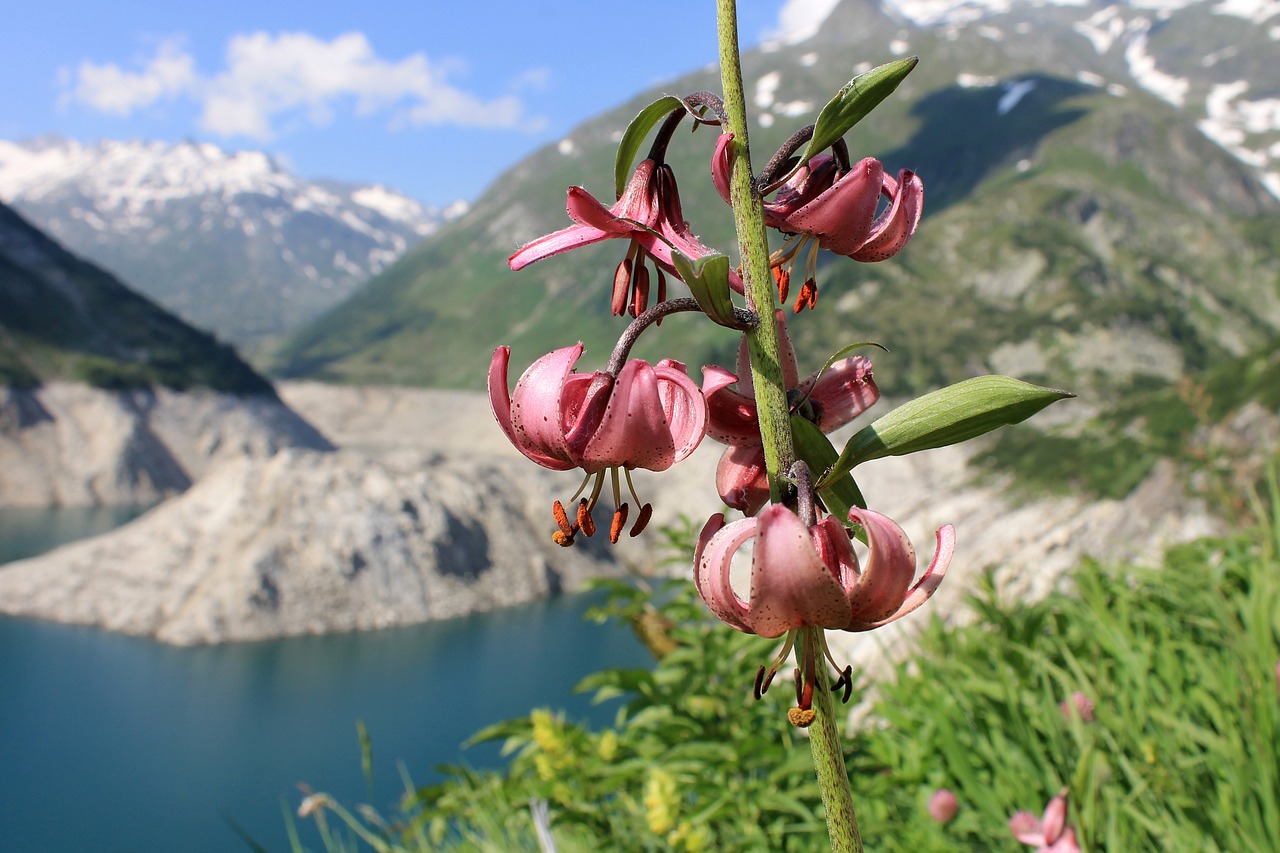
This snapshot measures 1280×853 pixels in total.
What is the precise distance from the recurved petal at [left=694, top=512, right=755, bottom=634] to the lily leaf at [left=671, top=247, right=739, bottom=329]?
19cm

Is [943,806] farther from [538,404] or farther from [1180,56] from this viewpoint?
[1180,56]

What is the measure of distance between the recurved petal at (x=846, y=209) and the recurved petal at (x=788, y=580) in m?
0.38

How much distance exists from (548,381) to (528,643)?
21.4 metres

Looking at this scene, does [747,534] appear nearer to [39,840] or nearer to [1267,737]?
[1267,737]

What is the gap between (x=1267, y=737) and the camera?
194 cm

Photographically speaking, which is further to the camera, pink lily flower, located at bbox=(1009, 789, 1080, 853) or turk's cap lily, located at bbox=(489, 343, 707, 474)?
pink lily flower, located at bbox=(1009, 789, 1080, 853)

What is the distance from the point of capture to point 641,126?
979mm

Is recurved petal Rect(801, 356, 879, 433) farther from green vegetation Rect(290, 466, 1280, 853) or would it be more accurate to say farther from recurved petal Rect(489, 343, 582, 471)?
green vegetation Rect(290, 466, 1280, 853)

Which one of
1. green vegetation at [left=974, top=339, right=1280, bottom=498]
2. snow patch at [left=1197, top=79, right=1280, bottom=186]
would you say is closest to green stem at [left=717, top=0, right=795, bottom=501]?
green vegetation at [left=974, top=339, right=1280, bottom=498]

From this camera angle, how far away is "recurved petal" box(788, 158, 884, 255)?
3.22 feet

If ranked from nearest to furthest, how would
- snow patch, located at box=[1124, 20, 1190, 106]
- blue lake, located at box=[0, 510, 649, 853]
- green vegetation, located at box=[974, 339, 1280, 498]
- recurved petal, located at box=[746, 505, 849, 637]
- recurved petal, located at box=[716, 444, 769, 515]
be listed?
recurved petal, located at box=[746, 505, 849, 637]
recurved petal, located at box=[716, 444, 769, 515]
green vegetation, located at box=[974, 339, 1280, 498]
blue lake, located at box=[0, 510, 649, 853]
snow patch, located at box=[1124, 20, 1190, 106]

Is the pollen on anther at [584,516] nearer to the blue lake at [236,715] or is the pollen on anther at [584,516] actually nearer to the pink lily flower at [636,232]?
the pink lily flower at [636,232]

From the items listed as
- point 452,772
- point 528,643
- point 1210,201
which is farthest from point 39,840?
point 1210,201

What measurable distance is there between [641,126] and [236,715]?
1892cm
